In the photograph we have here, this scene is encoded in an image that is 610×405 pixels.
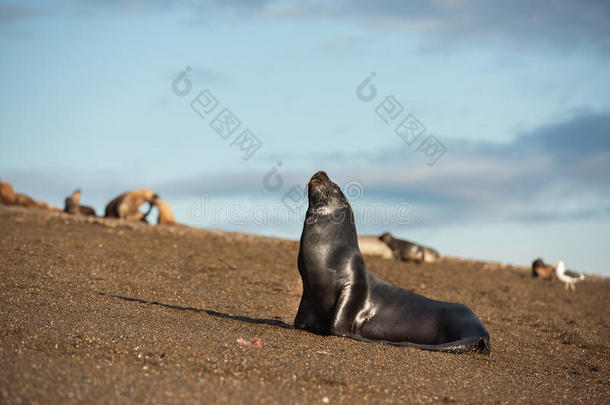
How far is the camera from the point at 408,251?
21406 mm

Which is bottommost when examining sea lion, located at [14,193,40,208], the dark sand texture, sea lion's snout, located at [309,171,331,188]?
the dark sand texture

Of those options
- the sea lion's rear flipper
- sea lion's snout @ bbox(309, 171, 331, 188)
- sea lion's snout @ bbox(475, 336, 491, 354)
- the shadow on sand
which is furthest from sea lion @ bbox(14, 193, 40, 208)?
sea lion's snout @ bbox(475, 336, 491, 354)

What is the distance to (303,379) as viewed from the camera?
5.87 metres

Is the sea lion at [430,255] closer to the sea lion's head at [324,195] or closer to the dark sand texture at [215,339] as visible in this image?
the dark sand texture at [215,339]

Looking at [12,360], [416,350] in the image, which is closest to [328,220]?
[416,350]

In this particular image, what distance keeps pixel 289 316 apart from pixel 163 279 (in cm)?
315

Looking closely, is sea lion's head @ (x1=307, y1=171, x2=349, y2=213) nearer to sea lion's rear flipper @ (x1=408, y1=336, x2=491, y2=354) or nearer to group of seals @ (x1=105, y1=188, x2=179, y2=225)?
sea lion's rear flipper @ (x1=408, y1=336, x2=491, y2=354)

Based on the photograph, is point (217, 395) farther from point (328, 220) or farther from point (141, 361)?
point (328, 220)

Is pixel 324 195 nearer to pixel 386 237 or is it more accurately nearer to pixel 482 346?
pixel 482 346

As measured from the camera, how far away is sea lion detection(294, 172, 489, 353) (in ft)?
26.8

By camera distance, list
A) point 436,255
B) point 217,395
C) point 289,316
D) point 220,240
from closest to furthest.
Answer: point 217,395 → point 289,316 → point 220,240 → point 436,255

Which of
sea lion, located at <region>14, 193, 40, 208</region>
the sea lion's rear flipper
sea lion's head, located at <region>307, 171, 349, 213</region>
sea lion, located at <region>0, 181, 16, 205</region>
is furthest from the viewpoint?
sea lion, located at <region>14, 193, 40, 208</region>

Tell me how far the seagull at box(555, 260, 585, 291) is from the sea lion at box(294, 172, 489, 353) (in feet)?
43.7

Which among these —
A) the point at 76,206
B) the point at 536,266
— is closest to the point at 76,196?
Answer: the point at 76,206
